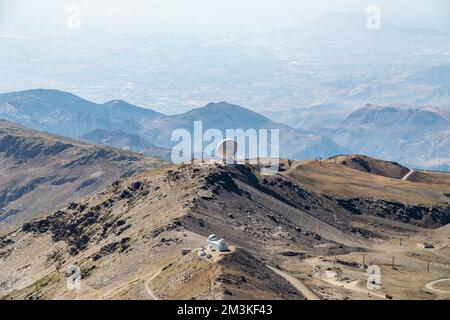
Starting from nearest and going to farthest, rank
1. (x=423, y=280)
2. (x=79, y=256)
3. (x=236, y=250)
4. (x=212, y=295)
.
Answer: (x=212, y=295) → (x=236, y=250) → (x=423, y=280) → (x=79, y=256)

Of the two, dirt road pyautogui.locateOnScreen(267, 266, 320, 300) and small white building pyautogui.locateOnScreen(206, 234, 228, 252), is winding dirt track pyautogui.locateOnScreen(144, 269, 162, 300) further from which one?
dirt road pyautogui.locateOnScreen(267, 266, 320, 300)

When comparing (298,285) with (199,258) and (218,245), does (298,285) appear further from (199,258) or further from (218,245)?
(199,258)

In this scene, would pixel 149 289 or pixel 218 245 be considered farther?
pixel 218 245

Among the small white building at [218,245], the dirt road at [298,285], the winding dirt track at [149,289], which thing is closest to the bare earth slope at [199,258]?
the winding dirt track at [149,289]

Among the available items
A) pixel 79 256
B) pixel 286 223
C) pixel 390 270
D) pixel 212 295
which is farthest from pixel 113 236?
pixel 212 295

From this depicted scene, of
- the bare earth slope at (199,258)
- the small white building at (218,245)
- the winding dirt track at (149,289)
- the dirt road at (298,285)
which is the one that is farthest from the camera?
the small white building at (218,245)

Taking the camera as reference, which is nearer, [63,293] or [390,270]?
[63,293]

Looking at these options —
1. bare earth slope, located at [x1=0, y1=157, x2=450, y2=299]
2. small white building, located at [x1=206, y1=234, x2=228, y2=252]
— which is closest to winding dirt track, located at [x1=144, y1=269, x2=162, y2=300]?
bare earth slope, located at [x1=0, y1=157, x2=450, y2=299]

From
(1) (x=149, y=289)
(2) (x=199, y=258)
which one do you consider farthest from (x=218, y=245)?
(1) (x=149, y=289)

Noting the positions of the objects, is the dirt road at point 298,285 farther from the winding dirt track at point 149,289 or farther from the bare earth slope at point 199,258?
the winding dirt track at point 149,289

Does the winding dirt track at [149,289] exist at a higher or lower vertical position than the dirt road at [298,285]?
higher
